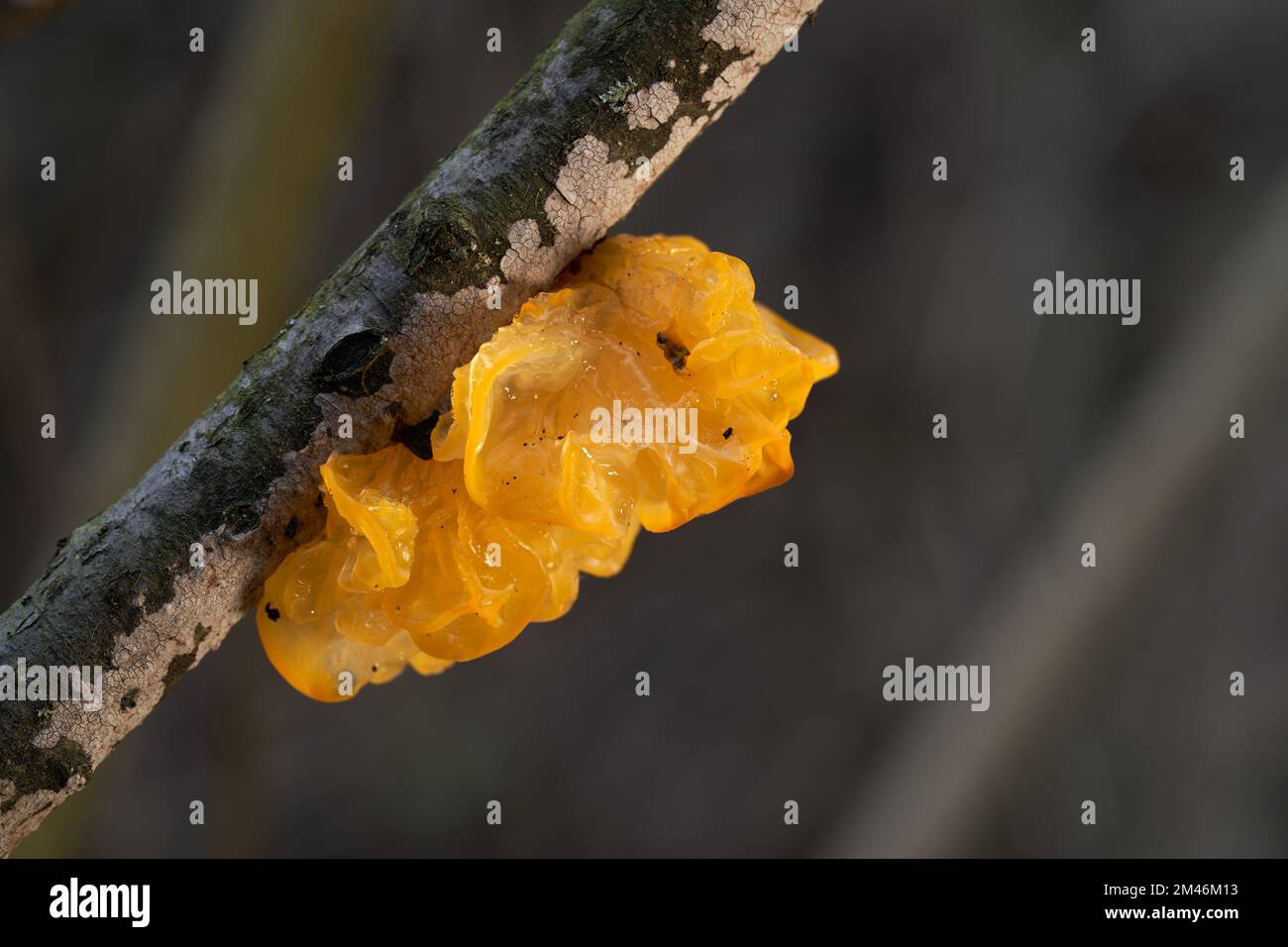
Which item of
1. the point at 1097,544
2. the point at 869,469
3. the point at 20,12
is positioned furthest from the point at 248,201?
the point at 1097,544

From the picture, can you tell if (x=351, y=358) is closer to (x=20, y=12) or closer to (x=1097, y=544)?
(x=20, y=12)

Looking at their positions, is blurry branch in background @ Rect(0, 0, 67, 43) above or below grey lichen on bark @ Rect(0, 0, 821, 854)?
above

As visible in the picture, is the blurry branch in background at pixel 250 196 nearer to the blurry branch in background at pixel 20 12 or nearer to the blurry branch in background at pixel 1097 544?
the blurry branch in background at pixel 20 12

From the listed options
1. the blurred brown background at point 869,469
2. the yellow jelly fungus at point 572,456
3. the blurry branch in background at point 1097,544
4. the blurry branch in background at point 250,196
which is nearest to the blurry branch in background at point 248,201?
the blurry branch in background at point 250,196

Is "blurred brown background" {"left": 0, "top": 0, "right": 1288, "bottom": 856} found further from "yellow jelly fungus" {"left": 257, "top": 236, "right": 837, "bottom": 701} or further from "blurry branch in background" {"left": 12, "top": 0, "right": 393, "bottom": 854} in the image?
"yellow jelly fungus" {"left": 257, "top": 236, "right": 837, "bottom": 701}

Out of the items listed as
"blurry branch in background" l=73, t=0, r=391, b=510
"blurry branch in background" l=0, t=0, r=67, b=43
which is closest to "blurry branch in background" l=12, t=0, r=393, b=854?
"blurry branch in background" l=73, t=0, r=391, b=510

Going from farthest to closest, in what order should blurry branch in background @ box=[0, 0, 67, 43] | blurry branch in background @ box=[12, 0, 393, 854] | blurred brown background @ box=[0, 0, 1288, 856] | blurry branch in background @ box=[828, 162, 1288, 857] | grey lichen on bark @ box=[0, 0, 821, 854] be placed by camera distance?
blurry branch in background @ box=[828, 162, 1288, 857]
blurred brown background @ box=[0, 0, 1288, 856]
blurry branch in background @ box=[12, 0, 393, 854]
blurry branch in background @ box=[0, 0, 67, 43]
grey lichen on bark @ box=[0, 0, 821, 854]
